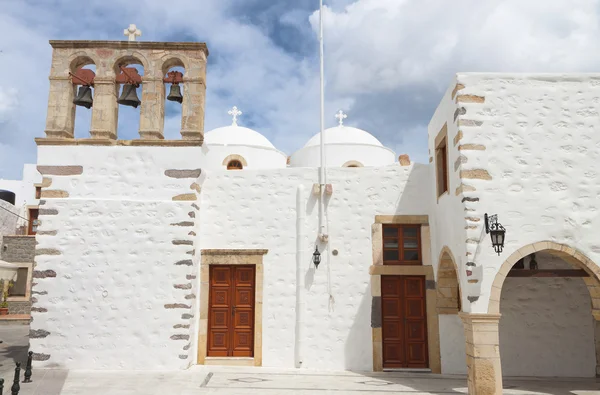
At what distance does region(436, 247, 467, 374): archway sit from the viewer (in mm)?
8469

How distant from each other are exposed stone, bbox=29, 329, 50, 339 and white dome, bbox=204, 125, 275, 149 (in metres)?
6.83

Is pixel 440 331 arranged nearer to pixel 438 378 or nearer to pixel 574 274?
pixel 438 378

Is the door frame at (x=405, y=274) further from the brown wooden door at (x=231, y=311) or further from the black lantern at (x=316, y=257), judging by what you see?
the brown wooden door at (x=231, y=311)

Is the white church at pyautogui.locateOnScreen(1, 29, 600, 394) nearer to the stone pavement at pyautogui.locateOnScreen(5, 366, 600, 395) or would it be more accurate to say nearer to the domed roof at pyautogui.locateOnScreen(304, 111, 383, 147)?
the stone pavement at pyautogui.locateOnScreen(5, 366, 600, 395)

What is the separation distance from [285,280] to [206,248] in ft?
5.18

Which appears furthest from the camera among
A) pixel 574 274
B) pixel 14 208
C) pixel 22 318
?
pixel 14 208

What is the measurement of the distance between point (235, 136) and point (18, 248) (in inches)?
387

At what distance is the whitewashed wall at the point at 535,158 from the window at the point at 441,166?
1.23 meters

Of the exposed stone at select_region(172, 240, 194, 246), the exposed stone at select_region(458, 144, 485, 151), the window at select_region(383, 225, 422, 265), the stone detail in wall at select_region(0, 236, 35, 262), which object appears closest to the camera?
the exposed stone at select_region(458, 144, 485, 151)

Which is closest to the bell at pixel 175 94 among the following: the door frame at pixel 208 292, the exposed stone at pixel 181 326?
the door frame at pixel 208 292

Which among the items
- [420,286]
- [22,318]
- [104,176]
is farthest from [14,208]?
[420,286]

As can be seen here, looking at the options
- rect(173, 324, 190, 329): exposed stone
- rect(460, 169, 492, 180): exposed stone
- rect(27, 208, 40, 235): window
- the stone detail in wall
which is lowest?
rect(173, 324, 190, 329): exposed stone

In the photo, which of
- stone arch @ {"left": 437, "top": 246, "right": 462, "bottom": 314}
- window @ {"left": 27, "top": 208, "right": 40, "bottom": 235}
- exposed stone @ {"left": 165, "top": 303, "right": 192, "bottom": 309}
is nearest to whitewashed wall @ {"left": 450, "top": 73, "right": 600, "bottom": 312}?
stone arch @ {"left": 437, "top": 246, "right": 462, "bottom": 314}

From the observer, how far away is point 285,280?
8891 millimetres
